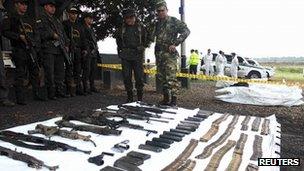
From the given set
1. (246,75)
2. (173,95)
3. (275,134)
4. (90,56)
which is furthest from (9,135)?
(246,75)

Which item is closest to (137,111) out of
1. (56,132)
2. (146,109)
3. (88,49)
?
(146,109)

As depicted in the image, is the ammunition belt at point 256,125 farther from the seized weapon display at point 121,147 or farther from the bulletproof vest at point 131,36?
the bulletproof vest at point 131,36

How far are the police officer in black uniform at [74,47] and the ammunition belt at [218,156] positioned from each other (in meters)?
5.61

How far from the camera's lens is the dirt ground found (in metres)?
6.59

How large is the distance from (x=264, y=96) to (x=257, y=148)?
595 cm

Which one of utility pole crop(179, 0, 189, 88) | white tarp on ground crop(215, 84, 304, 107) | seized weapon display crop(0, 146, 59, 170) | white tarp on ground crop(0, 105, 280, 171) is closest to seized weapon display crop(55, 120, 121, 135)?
white tarp on ground crop(0, 105, 280, 171)

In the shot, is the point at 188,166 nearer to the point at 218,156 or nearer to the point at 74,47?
the point at 218,156

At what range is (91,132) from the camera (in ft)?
17.5

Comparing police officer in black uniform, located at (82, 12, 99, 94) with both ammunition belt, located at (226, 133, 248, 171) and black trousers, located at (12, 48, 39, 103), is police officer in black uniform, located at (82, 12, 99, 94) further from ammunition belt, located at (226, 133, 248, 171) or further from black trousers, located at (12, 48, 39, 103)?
ammunition belt, located at (226, 133, 248, 171)

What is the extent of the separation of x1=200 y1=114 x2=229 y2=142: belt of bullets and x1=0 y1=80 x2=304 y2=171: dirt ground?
1027mm

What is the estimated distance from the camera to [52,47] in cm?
888

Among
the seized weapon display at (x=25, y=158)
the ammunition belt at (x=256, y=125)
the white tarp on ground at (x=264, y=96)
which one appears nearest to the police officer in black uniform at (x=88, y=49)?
the white tarp on ground at (x=264, y=96)

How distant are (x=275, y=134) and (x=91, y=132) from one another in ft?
9.15
